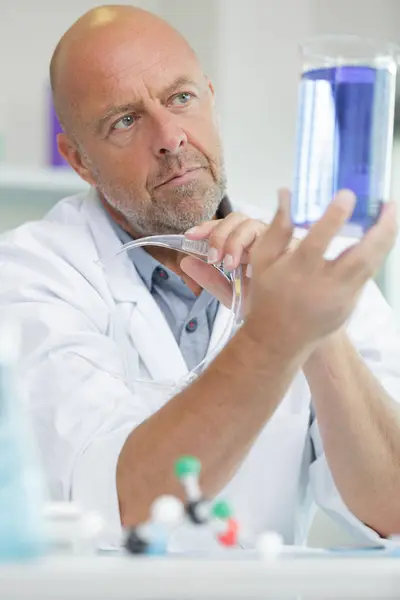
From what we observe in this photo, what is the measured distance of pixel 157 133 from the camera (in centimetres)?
178

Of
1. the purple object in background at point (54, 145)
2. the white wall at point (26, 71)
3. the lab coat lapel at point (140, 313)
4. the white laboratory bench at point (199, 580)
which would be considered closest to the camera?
the white laboratory bench at point (199, 580)

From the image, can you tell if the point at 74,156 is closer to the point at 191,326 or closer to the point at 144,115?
the point at 144,115

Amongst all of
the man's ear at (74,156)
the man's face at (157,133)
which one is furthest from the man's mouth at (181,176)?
the man's ear at (74,156)

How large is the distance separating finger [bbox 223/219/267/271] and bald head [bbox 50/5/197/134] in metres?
0.62

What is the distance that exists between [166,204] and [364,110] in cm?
81

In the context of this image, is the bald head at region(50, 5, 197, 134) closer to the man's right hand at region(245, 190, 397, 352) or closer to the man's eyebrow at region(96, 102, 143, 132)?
the man's eyebrow at region(96, 102, 143, 132)

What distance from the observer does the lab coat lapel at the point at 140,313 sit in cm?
170

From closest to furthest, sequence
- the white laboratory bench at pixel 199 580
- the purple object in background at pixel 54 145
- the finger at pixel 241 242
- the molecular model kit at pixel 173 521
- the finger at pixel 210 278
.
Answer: the white laboratory bench at pixel 199 580 < the molecular model kit at pixel 173 521 < the finger at pixel 241 242 < the finger at pixel 210 278 < the purple object in background at pixel 54 145

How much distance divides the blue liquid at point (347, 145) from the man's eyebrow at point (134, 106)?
800mm

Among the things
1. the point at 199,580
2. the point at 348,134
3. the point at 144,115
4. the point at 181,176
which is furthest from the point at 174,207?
the point at 199,580

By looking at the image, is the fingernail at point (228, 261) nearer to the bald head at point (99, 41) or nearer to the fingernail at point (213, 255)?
the fingernail at point (213, 255)

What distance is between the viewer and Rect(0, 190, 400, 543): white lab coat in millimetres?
1507

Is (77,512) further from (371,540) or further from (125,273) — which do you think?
(125,273)

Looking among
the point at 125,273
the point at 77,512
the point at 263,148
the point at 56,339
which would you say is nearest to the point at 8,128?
the point at 263,148
